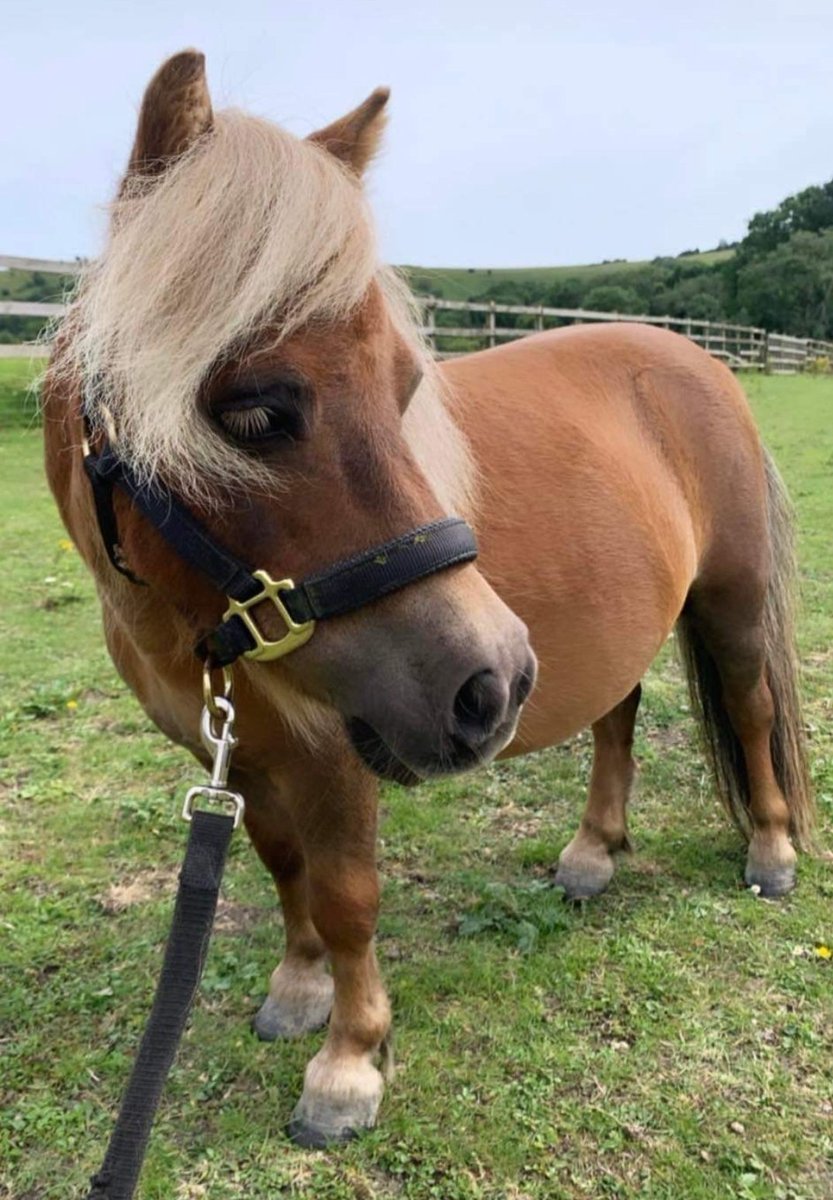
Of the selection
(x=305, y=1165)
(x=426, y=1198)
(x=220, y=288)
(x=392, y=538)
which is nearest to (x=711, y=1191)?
(x=426, y=1198)

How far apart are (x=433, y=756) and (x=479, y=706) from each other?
0.35ft

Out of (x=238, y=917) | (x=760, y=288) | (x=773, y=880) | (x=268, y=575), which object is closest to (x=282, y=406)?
(x=268, y=575)

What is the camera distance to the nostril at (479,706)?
1290 millimetres

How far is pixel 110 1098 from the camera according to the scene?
7.36ft

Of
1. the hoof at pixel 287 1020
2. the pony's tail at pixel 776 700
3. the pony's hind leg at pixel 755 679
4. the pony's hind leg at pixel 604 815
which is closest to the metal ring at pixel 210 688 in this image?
the hoof at pixel 287 1020

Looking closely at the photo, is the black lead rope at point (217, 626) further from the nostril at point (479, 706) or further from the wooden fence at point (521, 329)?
the wooden fence at point (521, 329)

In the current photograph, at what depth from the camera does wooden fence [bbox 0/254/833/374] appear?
10.8 metres

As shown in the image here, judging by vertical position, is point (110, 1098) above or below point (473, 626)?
below

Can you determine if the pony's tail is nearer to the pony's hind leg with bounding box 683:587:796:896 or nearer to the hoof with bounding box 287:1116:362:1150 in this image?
the pony's hind leg with bounding box 683:587:796:896

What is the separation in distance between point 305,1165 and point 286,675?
1353mm

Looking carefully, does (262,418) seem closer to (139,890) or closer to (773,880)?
(139,890)

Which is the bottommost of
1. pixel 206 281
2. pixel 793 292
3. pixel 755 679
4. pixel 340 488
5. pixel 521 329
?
pixel 755 679

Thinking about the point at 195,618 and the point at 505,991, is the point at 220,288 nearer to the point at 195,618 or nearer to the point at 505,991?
the point at 195,618

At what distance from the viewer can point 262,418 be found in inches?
50.6
